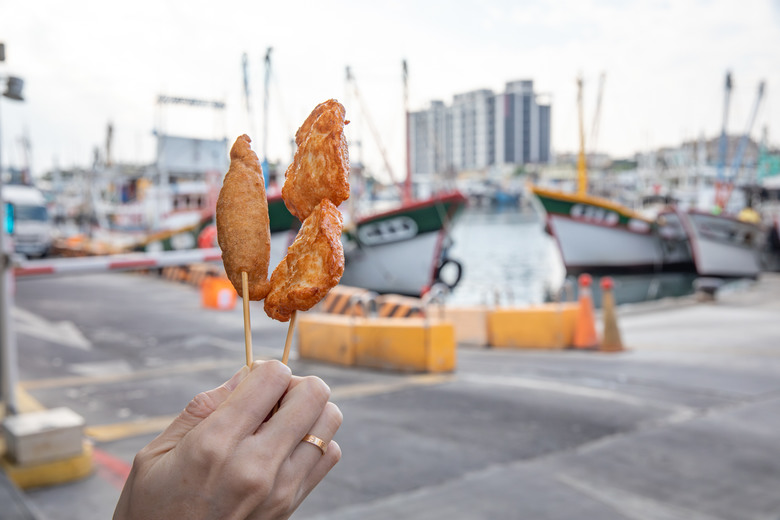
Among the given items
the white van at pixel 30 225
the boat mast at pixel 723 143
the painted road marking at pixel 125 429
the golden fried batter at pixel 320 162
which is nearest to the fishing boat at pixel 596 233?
the boat mast at pixel 723 143

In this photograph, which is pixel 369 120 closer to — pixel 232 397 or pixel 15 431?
pixel 15 431

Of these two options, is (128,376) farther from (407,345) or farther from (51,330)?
(51,330)

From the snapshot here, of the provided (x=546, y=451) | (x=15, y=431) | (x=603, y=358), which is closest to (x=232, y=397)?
(x=15, y=431)

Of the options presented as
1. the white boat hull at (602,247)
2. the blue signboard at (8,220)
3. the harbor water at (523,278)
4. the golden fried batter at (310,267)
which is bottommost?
the harbor water at (523,278)

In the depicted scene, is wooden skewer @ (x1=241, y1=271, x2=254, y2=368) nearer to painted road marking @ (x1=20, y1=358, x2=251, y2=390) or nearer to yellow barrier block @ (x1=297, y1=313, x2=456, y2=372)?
yellow barrier block @ (x1=297, y1=313, x2=456, y2=372)

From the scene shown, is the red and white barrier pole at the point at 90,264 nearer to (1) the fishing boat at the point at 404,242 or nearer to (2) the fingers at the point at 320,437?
(2) the fingers at the point at 320,437
